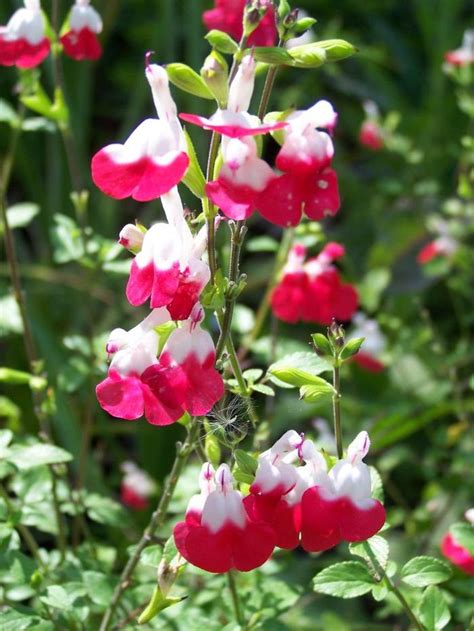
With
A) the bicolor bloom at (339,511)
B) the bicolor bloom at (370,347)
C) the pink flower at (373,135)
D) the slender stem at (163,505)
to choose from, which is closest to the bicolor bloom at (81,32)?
the slender stem at (163,505)

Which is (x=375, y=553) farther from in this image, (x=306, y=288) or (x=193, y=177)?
(x=306, y=288)

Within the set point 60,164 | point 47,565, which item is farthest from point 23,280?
point 47,565

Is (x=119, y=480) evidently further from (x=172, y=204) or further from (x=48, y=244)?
(x=172, y=204)

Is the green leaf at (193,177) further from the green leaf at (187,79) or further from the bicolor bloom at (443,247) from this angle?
the bicolor bloom at (443,247)

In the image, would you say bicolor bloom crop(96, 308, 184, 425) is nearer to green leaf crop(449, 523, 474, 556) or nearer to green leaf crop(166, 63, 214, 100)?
green leaf crop(166, 63, 214, 100)

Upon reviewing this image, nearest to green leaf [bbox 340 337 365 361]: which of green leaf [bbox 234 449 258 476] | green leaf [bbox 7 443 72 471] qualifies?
green leaf [bbox 234 449 258 476]

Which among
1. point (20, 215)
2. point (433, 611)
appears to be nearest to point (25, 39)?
point (20, 215)
